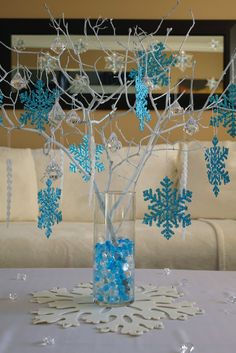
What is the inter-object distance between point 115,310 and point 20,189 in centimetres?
188

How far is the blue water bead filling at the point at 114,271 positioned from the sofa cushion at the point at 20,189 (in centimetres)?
178

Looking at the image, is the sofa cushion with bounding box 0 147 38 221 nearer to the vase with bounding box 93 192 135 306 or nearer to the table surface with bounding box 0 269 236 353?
the table surface with bounding box 0 269 236 353

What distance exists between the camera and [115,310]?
120 cm

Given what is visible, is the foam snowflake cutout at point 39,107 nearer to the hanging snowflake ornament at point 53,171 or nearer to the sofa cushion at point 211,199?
the hanging snowflake ornament at point 53,171

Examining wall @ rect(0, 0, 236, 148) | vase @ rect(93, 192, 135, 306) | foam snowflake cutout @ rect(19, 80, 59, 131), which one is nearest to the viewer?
vase @ rect(93, 192, 135, 306)

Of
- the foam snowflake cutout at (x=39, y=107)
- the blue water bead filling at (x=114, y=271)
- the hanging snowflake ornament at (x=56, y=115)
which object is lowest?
the blue water bead filling at (x=114, y=271)

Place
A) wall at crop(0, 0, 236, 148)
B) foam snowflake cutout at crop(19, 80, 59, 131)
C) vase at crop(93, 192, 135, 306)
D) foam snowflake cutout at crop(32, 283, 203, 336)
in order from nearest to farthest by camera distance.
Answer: foam snowflake cutout at crop(32, 283, 203, 336) < vase at crop(93, 192, 135, 306) < foam snowflake cutout at crop(19, 80, 59, 131) < wall at crop(0, 0, 236, 148)

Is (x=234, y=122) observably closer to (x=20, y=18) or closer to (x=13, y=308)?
(x=13, y=308)

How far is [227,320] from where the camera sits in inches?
45.4

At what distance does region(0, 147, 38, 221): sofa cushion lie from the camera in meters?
2.96

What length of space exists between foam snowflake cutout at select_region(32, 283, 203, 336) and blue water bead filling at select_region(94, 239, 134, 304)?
0.03 m

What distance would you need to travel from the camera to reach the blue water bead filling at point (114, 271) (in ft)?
3.98

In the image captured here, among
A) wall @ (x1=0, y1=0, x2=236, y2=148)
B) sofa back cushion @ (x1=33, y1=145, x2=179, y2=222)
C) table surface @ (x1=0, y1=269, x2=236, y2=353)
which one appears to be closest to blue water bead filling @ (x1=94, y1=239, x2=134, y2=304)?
table surface @ (x1=0, y1=269, x2=236, y2=353)

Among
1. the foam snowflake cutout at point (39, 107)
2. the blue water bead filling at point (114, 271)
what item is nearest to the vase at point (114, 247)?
the blue water bead filling at point (114, 271)
